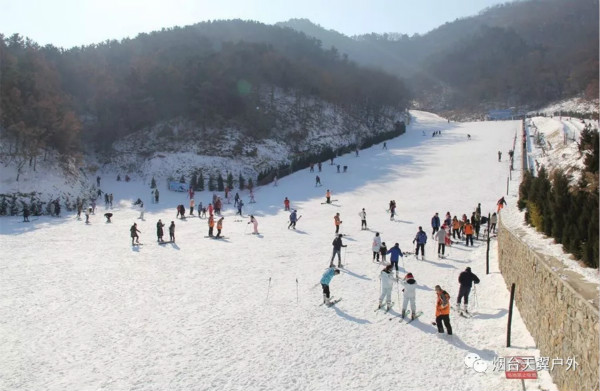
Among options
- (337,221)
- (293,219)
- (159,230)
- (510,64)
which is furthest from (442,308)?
(510,64)

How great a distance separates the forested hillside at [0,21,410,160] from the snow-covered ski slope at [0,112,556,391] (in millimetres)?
14129

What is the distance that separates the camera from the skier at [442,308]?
9.77 m

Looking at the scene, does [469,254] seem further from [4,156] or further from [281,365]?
[4,156]

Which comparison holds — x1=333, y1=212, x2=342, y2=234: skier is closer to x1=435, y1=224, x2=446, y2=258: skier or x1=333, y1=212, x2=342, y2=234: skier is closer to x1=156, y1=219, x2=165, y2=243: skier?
x1=435, y1=224, x2=446, y2=258: skier

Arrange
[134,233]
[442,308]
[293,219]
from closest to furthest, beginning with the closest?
[442,308]
[134,233]
[293,219]

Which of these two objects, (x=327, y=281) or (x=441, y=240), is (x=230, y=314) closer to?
(x=327, y=281)

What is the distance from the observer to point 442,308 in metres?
9.83

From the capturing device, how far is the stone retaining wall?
5.98 metres

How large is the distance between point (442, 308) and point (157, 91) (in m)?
51.1

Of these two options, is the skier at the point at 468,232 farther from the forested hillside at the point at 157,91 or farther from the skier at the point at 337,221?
the forested hillside at the point at 157,91

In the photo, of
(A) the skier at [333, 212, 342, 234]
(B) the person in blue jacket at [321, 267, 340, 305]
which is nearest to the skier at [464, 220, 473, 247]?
(A) the skier at [333, 212, 342, 234]

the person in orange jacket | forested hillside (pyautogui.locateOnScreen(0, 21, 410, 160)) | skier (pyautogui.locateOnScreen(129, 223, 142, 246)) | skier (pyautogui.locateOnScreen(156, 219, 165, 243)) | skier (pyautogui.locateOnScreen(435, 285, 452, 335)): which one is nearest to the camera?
skier (pyautogui.locateOnScreen(435, 285, 452, 335))

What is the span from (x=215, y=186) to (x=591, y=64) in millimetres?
93393

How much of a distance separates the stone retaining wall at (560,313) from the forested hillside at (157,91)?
34.0m
